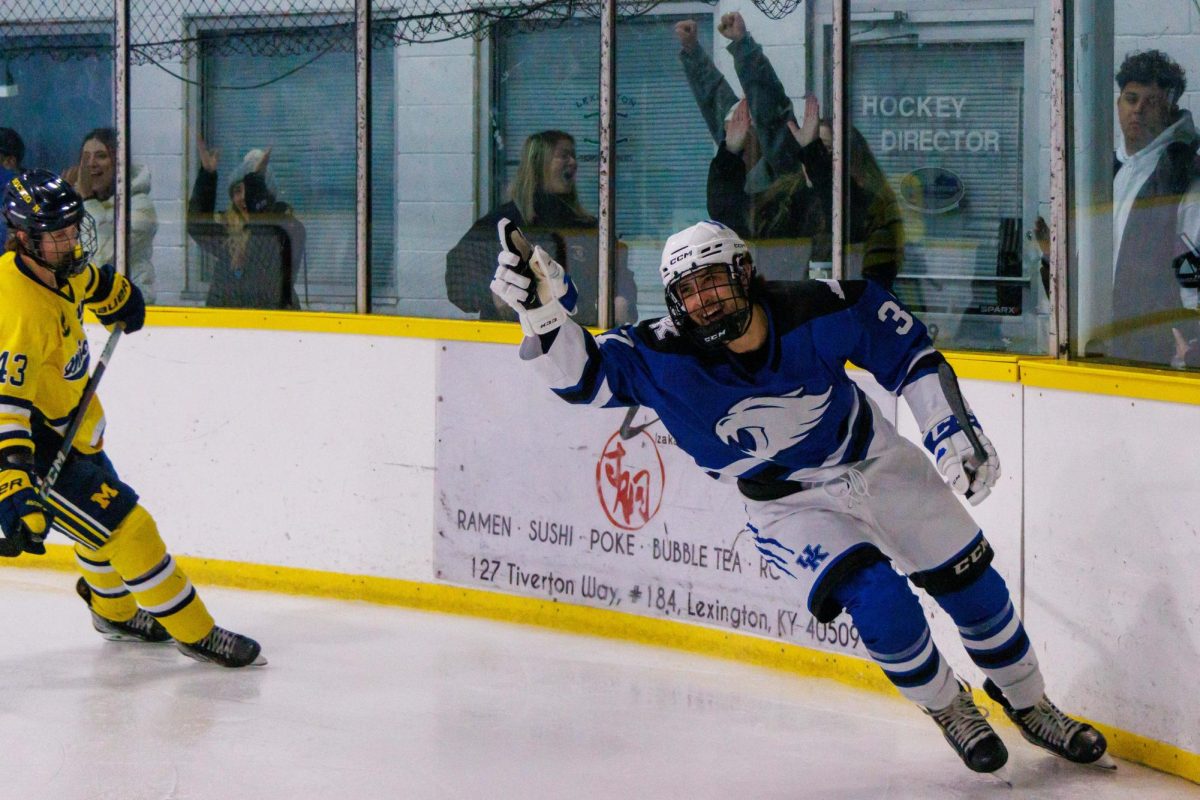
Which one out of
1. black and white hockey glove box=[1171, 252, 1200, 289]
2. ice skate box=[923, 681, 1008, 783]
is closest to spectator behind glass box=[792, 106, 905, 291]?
black and white hockey glove box=[1171, 252, 1200, 289]

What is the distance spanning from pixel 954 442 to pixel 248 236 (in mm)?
2949

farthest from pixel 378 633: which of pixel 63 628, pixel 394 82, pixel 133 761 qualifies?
pixel 394 82

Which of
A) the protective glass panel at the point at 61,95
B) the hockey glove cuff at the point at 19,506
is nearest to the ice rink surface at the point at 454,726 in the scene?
the hockey glove cuff at the point at 19,506

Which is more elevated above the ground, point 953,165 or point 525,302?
point 953,165

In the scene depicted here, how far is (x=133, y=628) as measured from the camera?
4137mm

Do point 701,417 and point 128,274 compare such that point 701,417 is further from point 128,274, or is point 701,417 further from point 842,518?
point 128,274

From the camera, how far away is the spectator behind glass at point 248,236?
16.2ft

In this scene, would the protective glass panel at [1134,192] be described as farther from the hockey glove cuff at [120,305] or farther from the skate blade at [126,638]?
the skate blade at [126,638]

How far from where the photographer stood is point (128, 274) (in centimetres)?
516

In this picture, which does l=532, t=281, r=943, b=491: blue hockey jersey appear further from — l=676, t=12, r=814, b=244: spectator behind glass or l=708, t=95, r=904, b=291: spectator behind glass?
l=676, t=12, r=814, b=244: spectator behind glass

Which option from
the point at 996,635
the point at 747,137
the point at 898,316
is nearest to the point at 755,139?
the point at 747,137

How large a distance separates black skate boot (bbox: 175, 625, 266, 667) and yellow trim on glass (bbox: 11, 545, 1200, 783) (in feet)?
2.41

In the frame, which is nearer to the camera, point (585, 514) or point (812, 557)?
point (812, 557)

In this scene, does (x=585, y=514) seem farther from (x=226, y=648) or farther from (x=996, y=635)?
(x=996, y=635)
